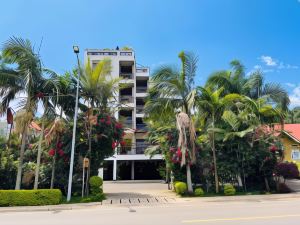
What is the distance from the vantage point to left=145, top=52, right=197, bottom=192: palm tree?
16.2m

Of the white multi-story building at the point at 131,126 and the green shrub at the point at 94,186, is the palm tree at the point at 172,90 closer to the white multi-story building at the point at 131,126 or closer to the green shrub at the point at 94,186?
the green shrub at the point at 94,186

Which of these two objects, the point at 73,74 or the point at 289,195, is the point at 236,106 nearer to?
the point at 289,195

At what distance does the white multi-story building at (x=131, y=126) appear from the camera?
32.1m

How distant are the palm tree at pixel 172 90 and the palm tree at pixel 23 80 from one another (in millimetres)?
5960

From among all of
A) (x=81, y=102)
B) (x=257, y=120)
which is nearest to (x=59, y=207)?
(x=81, y=102)

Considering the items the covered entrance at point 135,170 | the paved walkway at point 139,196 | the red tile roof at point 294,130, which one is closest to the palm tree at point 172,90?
the paved walkway at point 139,196

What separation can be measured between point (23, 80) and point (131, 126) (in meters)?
20.0

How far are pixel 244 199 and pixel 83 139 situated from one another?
30.9 feet

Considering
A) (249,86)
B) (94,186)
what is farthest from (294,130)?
(94,186)

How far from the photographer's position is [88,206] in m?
12.5

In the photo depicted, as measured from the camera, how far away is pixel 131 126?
33.5 metres

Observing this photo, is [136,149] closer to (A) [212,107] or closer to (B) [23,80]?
(A) [212,107]

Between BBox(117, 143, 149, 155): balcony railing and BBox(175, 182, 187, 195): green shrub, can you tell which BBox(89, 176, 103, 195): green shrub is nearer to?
BBox(175, 182, 187, 195): green shrub

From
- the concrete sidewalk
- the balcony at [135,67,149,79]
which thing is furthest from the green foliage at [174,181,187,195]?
the balcony at [135,67,149,79]
